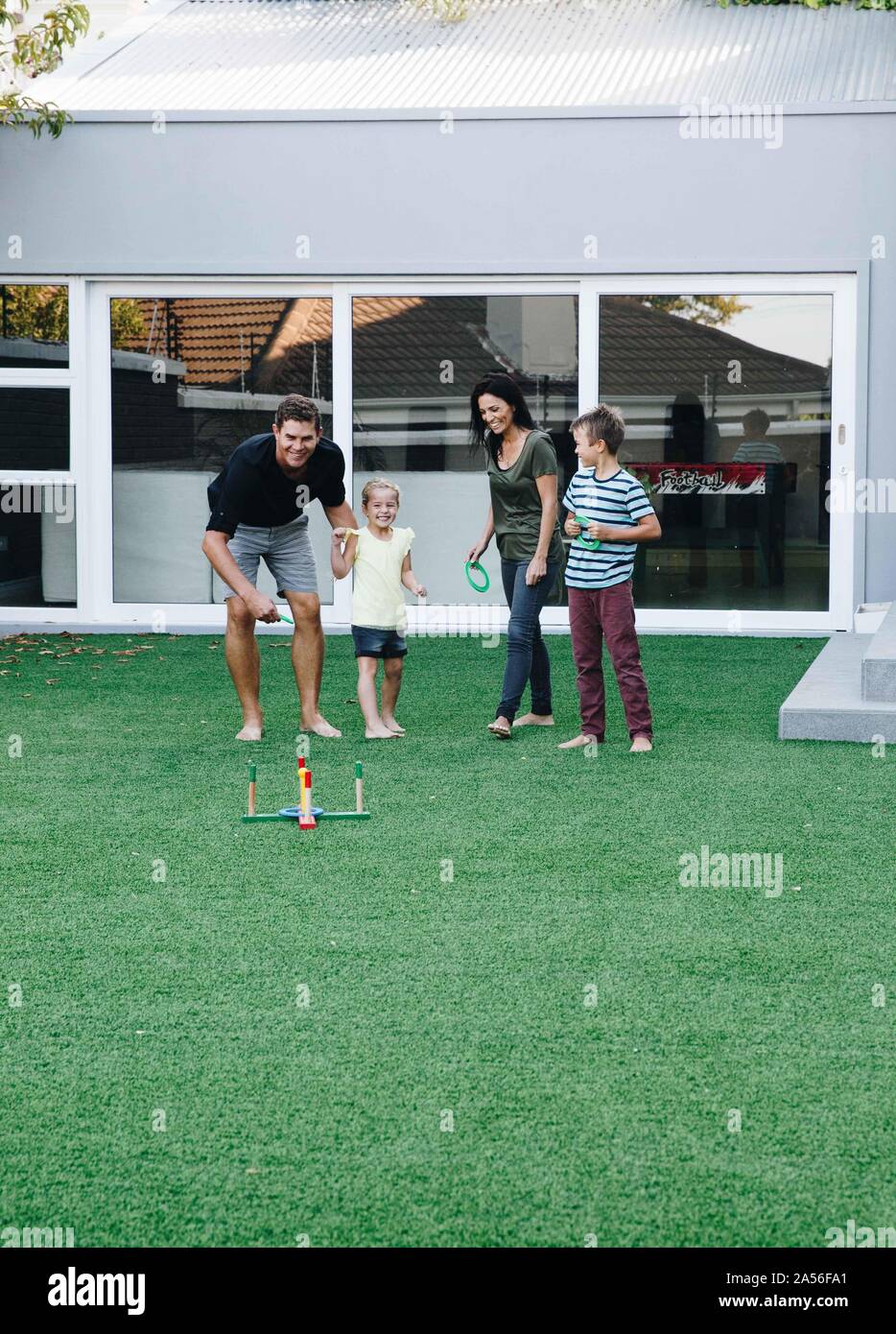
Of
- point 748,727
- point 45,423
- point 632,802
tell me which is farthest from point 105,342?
point 632,802

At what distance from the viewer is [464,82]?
13.7 meters

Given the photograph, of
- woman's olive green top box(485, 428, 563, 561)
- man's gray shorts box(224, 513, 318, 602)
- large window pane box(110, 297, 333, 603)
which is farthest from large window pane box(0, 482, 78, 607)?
woman's olive green top box(485, 428, 563, 561)

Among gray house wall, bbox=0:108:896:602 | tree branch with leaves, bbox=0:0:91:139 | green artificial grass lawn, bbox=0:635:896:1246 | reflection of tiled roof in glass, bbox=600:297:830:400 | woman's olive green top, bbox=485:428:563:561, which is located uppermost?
tree branch with leaves, bbox=0:0:91:139

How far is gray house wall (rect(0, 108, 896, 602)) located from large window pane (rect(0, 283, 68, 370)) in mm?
222

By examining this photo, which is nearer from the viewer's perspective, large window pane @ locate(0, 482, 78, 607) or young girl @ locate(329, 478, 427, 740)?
young girl @ locate(329, 478, 427, 740)

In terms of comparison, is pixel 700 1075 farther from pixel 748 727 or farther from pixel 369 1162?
pixel 748 727

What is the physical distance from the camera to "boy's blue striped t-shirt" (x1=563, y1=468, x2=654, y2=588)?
7730 millimetres

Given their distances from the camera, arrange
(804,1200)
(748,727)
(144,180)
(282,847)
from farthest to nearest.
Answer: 1. (144,180)
2. (748,727)
3. (282,847)
4. (804,1200)

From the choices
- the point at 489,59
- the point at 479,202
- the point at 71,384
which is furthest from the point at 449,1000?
the point at 489,59

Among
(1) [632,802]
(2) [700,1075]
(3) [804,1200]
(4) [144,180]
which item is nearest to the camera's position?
(3) [804,1200]

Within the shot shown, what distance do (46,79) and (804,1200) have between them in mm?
12811

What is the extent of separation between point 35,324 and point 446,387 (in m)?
3.23

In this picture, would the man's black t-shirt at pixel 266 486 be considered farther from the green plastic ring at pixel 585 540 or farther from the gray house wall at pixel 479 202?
the gray house wall at pixel 479 202

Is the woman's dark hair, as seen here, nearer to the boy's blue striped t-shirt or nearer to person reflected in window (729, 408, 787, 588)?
the boy's blue striped t-shirt
